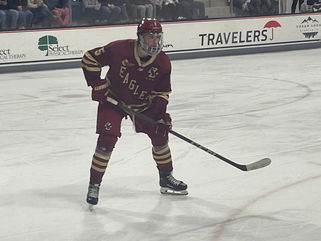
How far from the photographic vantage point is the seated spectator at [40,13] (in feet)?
42.1

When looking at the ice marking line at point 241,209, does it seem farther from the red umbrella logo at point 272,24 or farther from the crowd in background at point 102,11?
the red umbrella logo at point 272,24

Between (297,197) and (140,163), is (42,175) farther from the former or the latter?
(297,197)

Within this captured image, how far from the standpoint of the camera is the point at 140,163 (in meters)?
5.49

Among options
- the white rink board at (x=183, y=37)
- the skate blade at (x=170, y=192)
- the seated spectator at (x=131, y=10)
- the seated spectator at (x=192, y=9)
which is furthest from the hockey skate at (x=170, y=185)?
the seated spectator at (x=192, y=9)

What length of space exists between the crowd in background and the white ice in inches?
133

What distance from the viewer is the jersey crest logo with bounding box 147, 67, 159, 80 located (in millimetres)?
4223

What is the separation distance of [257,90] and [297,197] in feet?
16.8

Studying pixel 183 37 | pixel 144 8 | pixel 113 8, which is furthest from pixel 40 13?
pixel 183 37

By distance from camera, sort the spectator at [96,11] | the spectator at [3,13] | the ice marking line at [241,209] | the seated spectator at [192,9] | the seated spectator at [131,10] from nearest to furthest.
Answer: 1. the ice marking line at [241,209]
2. the spectator at [3,13]
3. the spectator at [96,11]
4. the seated spectator at [131,10]
5. the seated spectator at [192,9]

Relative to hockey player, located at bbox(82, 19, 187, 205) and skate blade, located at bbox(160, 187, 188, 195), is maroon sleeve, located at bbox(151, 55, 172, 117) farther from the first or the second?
skate blade, located at bbox(160, 187, 188, 195)

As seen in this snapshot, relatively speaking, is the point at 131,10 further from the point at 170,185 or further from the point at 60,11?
the point at 170,185

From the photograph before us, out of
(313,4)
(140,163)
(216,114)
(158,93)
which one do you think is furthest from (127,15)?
(158,93)

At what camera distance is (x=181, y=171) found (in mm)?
5172

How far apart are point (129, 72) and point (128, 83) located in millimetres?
75
